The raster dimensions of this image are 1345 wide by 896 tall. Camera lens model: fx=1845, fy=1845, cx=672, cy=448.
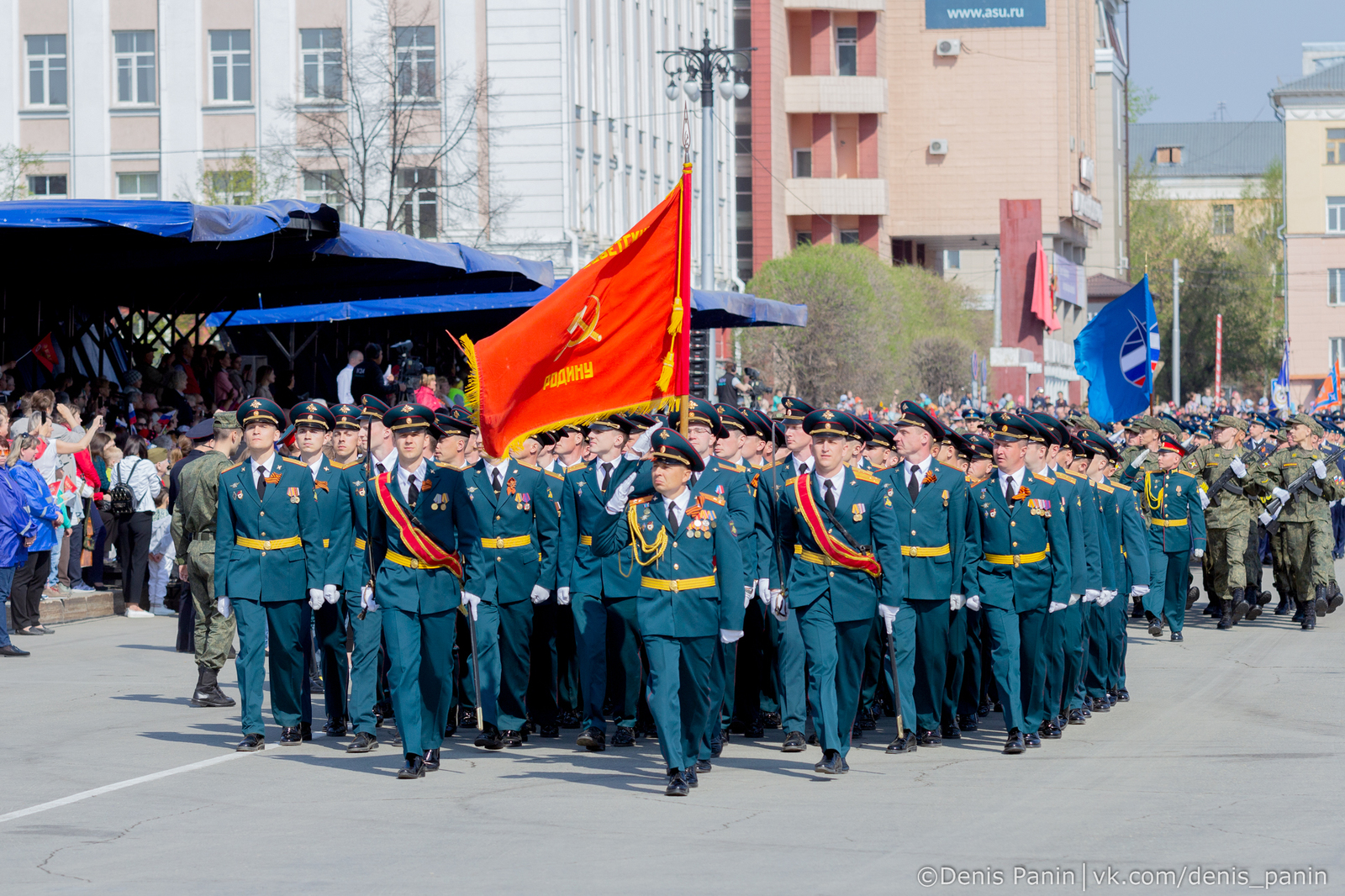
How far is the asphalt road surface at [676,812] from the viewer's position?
7547 mm

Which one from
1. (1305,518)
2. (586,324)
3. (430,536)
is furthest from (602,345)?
(1305,518)

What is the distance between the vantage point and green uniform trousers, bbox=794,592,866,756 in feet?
32.4

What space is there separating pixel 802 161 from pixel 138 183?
116 ft

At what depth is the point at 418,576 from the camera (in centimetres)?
999

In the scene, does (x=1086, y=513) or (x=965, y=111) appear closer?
(x=1086, y=513)

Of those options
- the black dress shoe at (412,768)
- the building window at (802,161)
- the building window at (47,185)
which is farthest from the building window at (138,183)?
the black dress shoe at (412,768)

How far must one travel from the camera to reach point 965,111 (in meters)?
80.0

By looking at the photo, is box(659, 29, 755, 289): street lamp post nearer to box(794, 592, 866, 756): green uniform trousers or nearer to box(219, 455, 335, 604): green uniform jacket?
box(219, 455, 335, 604): green uniform jacket

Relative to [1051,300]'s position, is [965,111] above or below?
above

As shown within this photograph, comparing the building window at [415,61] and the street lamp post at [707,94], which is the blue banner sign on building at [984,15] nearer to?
the building window at [415,61]

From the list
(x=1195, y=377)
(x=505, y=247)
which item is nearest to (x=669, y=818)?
(x=505, y=247)

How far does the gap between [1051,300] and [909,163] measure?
8980 millimetres

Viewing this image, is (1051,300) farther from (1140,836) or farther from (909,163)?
(1140,836)

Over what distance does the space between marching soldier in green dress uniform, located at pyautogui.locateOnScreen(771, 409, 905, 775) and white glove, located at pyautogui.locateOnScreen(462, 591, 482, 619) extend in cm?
192
